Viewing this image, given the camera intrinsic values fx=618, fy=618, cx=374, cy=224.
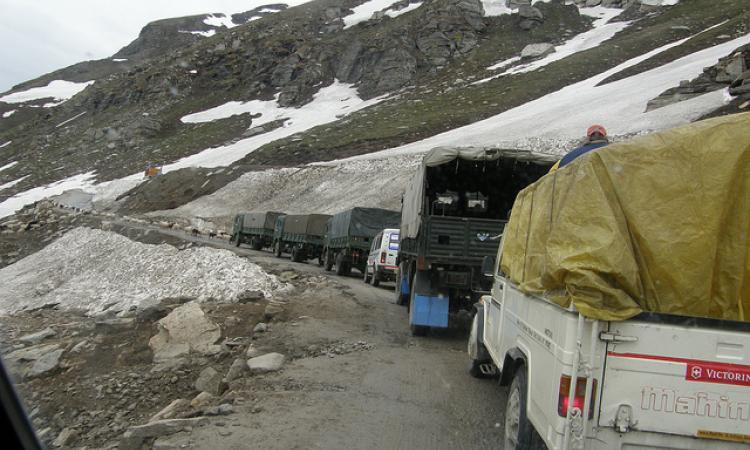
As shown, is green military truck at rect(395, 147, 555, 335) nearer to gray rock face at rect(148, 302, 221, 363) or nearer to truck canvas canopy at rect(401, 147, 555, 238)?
truck canvas canopy at rect(401, 147, 555, 238)

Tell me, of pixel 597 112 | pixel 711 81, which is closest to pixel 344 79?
pixel 597 112

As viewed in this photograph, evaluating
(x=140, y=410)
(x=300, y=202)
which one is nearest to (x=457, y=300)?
(x=140, y=410)

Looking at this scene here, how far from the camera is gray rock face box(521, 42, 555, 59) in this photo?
74.8 m

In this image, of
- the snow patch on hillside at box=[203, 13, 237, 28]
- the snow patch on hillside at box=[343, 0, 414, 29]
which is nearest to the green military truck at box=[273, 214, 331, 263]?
the snow patch on hillside at box=[343, 0, 414, 29]

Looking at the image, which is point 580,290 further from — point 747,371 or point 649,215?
point 747,371

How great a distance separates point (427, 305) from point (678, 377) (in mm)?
7206

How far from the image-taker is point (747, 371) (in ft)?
11.4

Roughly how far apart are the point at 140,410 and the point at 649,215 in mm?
6829

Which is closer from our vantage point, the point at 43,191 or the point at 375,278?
the point at 375,278

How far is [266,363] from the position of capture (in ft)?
27.8

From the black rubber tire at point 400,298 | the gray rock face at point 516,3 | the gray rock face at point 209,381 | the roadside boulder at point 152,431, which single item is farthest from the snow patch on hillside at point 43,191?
the gray rock face at point 516,3

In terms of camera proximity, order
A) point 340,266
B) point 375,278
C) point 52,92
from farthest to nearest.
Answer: point 52,92 < point 340,266 < point 375,278

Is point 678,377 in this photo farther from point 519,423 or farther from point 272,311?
point 272,311

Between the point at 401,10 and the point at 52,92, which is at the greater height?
the point at 401,10
